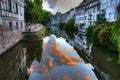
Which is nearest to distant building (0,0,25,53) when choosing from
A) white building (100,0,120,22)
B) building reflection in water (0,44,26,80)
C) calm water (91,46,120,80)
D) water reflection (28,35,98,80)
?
building reflection in water (0,44,26,80)

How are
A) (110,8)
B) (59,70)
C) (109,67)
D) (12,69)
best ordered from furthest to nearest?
1. (110,8)
2. (109,67)
3. (59,70)
4. (12,69)

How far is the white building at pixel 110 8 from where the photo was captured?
84.3 ft

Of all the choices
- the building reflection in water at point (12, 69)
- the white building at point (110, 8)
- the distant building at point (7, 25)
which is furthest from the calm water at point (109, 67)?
the white building at point (110, 8)

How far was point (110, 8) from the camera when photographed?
27.9 metres

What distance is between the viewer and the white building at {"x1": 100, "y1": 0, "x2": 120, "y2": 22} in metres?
25.7

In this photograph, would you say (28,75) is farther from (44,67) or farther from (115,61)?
(115,61)

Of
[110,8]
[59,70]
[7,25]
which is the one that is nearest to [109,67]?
[59,70]

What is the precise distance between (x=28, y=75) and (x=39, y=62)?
300 cm

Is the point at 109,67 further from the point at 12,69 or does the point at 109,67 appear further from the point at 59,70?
the point at 12,69

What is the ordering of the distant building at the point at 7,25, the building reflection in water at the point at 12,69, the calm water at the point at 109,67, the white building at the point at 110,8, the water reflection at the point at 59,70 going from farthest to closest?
the white building at the point at 110,8, the distant building at the point at 7,25, the calm water at the point at 109,67, the water reflection at the point at 59,70, the building reflection in water at the point at 12,69

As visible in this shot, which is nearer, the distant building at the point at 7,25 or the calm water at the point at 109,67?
the calm water at the point at 109,67

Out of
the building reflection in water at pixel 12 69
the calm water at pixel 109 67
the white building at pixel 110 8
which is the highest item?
the white building at pixel 110 8

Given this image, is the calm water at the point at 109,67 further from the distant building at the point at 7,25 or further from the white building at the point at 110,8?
the white building at the point at 110,8

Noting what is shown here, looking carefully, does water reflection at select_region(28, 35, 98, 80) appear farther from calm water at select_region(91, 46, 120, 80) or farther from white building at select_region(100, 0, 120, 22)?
white building at select_region(100, 0, 120, 22)
